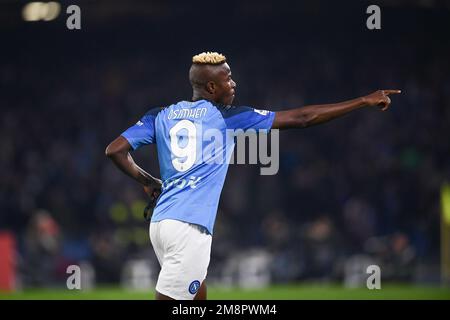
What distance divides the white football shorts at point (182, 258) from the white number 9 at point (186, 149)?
0.42 metres

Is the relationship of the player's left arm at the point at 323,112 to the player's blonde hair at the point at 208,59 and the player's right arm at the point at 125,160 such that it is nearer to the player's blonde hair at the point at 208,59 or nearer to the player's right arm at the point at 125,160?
the player's blonde hair at the point at 208,59

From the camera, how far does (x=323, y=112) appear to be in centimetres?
757

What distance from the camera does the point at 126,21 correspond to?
24.7m

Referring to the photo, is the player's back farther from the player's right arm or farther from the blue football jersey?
the player's right arm

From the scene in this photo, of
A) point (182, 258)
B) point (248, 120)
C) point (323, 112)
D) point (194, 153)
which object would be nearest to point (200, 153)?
point (194, 153)

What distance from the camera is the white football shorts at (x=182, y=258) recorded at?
7.45m

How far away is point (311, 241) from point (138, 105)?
6306 mm

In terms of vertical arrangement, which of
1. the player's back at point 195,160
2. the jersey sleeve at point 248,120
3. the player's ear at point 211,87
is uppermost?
the player's ear at point 211,87

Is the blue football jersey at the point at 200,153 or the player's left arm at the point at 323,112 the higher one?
the player's left arm at the point at 323,112

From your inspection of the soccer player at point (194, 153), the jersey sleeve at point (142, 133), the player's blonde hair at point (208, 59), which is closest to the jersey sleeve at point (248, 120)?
the soccer player at point (194, 153)

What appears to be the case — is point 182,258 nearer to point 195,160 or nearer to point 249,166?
point 195,160

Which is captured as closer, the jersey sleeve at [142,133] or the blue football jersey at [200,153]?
the blue football jersey at [200,153]

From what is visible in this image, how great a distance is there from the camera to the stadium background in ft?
63.5

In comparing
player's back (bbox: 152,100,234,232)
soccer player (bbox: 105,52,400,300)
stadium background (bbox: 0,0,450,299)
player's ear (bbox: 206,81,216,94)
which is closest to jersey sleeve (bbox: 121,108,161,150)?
soccer player (bbox: 105,52,400,300)
